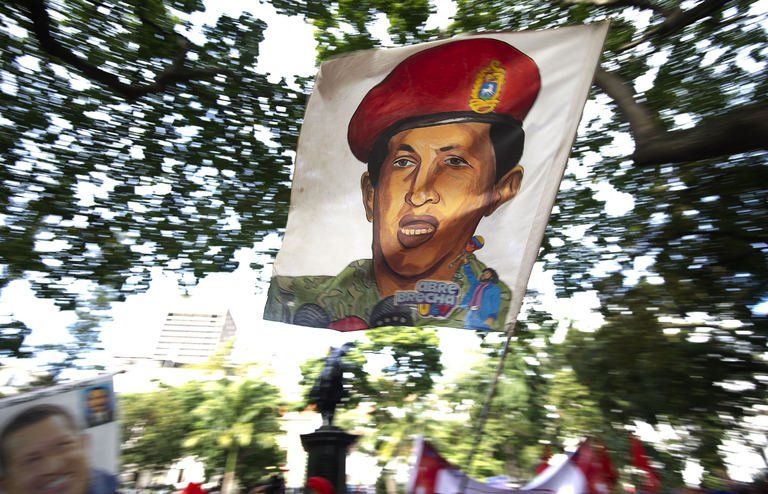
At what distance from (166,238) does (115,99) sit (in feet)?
5.72

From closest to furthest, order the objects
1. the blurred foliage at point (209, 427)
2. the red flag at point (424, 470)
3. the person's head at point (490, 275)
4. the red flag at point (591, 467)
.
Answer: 1. the person's head at point (490, 275)
2. the red flag at point (424, 470)
3. the red flag at point (591, 467)
4. the blurred foliage at point (209, 427)

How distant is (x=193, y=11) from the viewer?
8117 mm

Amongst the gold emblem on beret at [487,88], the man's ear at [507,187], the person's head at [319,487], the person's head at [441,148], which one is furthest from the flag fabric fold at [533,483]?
the gold emblem on beret at [487,88]

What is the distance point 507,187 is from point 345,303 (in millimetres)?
1388

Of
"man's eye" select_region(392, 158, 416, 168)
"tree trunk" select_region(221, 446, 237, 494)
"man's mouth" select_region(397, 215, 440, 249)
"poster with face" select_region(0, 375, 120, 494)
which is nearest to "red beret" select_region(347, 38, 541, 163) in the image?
"man's eye" select_region(392, 158, 416, 168)

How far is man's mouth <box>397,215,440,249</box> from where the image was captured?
4.44 metres

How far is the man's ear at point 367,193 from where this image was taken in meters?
4.86

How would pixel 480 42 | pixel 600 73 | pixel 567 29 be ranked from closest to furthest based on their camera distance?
pixel 567 29
pixel 480 42
pixel 600 73

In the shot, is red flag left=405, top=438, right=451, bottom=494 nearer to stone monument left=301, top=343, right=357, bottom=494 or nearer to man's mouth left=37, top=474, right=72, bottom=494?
stone monument left=301, top=343, right=357, bottom=494

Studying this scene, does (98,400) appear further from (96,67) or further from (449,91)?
(96,67)

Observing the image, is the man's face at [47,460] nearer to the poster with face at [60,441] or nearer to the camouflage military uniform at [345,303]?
the poster with face at [60,441]

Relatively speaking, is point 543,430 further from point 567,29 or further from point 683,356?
point 567,29

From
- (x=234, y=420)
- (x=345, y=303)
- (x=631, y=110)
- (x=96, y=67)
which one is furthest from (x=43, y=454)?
(x=234, y=420)

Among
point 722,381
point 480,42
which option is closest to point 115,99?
point 480,42
